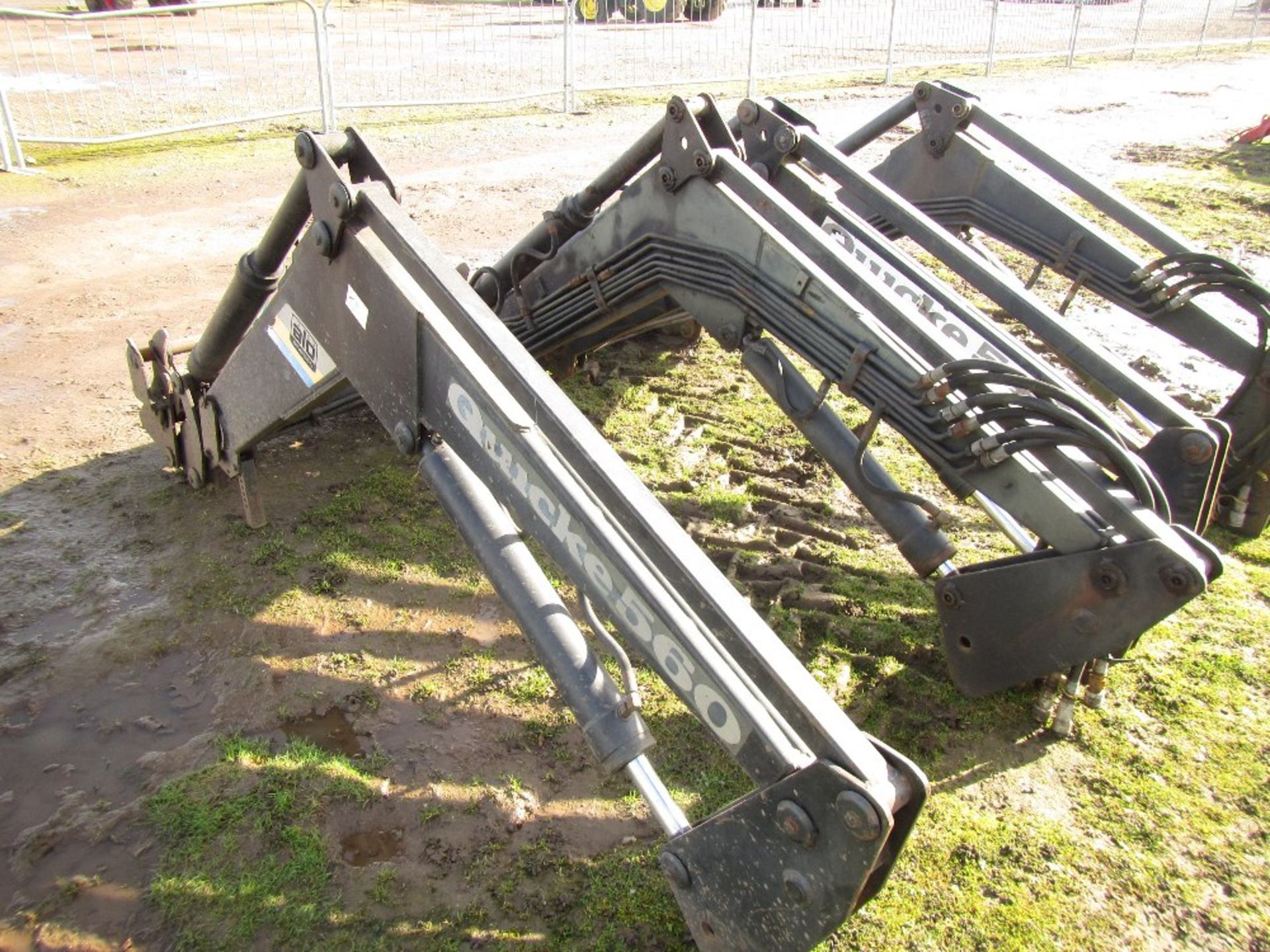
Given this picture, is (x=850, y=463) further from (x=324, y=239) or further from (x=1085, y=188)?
(x=1085, y=188)

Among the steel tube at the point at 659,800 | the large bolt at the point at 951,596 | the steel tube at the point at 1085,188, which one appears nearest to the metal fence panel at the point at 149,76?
the steel tube at the point at 1085,188

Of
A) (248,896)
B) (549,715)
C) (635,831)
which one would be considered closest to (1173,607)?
(635,831)

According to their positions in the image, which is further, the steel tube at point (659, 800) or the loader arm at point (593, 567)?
the steel tube at point (659, 800)

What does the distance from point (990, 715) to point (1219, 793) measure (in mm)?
731

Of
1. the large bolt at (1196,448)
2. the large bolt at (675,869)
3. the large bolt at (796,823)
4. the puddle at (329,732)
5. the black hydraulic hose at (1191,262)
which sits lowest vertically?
the puddle at (329,732)

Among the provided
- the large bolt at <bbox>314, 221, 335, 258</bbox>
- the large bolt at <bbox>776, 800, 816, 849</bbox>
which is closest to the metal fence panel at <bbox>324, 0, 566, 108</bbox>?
the large bolt at <bbox>314, 221, 335, 258</bbox>

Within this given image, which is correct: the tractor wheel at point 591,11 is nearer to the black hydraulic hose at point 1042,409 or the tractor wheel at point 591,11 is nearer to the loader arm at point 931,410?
the loader arm at point 931,410

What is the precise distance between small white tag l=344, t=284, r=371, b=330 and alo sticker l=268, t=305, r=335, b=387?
285 millimetres

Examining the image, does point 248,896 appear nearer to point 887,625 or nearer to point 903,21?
point 887,625

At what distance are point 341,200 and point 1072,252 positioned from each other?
3.22 meters

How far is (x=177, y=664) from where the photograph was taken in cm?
359

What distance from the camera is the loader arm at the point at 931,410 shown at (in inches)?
120

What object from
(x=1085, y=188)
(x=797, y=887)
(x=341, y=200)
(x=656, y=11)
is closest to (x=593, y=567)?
(x=797, y=887)

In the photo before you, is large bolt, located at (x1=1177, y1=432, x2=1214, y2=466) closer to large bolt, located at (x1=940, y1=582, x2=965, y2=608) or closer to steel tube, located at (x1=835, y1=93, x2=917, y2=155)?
large bolt, located at (x1=940, y1=582, x2=965, y2=608)
